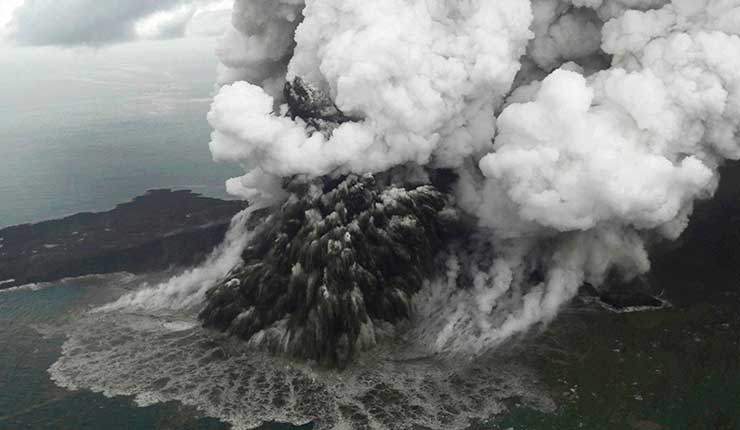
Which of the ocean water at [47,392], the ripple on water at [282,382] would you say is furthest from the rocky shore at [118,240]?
the ripple on water at [282,382]

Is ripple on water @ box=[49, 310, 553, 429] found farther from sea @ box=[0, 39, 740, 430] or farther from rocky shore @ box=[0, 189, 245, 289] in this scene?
rocky shore @ box=[0, 189, 245, 289]

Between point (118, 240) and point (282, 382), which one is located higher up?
point (118, 240)

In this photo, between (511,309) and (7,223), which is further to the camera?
(7,223)

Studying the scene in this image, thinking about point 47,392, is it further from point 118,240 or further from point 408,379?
point 118,240

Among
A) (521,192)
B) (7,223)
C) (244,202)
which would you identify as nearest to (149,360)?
(521,192)

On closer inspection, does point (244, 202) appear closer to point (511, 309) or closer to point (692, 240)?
point (511, 309)

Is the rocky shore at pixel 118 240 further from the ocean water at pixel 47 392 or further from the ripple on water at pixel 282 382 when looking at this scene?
the ripple on water at pixel 282 382

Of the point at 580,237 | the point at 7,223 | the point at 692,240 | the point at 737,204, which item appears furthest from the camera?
the point at 7,223

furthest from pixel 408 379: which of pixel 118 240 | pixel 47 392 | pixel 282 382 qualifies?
pixel 118 240
